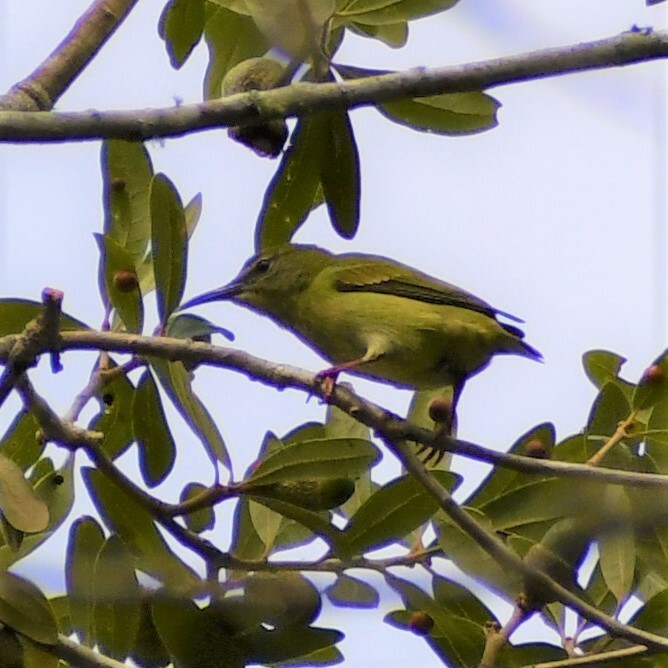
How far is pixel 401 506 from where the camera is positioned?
8.75 ft

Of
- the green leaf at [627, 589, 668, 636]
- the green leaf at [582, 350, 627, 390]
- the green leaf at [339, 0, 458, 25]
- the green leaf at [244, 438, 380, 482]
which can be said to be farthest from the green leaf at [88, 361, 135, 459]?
the green leaf at [627, 589, 668, 636]

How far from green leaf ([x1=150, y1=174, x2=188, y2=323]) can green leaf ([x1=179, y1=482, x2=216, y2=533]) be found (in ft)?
1.25

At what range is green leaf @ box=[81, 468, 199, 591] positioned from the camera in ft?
8.63

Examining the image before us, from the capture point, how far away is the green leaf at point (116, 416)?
3.06m

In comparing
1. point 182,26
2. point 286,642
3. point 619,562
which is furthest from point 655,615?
point 182,26

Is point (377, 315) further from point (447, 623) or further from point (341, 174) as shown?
point (447, 623)

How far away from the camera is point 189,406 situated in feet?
8.83

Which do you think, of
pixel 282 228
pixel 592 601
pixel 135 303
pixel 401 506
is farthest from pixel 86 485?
pixel 592 601

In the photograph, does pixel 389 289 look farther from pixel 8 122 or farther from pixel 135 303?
pixel 8 122

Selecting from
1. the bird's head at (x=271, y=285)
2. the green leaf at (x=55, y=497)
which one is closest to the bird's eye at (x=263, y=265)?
the bird's head at (x=271, y=285)

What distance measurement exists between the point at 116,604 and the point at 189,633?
0.54ft

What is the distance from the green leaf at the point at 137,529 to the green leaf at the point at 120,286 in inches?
14.4

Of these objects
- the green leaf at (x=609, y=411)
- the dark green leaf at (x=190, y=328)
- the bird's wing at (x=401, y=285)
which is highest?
the bird's wing at (x=401, y=285)

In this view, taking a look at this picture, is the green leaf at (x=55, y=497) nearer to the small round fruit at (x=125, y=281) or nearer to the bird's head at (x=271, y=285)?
the small round fruit at (x=125, y=281)
